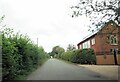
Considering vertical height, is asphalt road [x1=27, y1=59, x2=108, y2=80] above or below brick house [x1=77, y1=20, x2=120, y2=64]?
below

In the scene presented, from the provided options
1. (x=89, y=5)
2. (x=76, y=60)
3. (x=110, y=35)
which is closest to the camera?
(x=89, y=5)

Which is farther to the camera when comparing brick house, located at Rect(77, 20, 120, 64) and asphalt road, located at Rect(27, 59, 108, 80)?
brick house, located at Rect(77, 20, 120, 64)

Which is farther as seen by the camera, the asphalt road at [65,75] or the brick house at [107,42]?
the brick house at [107,42]

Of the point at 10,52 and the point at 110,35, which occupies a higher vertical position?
the point at 110,35

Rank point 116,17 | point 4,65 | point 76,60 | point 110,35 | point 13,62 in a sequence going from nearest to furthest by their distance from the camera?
point 4,65 < point 13,62 < point 116,17 < point 110,35 < point 76,60

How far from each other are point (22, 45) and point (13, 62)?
5386mm

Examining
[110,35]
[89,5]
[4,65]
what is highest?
[89,5]

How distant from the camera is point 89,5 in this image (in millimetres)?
19609

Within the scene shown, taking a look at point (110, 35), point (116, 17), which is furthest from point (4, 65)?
point (110, 35)

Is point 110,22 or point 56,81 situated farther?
point 110,22

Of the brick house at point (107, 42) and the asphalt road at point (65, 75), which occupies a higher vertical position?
the brick house at point (107, 42)

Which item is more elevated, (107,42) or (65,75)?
(107,42)

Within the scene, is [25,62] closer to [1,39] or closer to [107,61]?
[1,39]

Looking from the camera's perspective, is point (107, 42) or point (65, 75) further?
point (107, 42)
